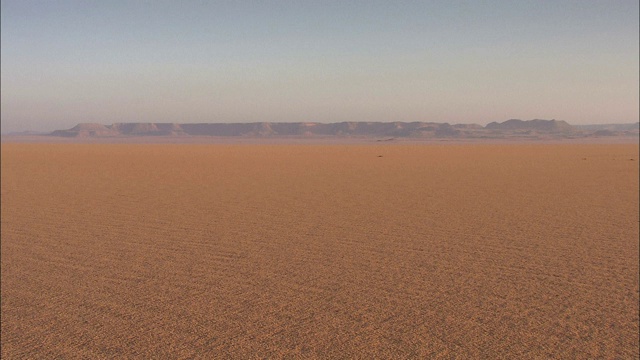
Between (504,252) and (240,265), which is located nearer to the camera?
(240,265)

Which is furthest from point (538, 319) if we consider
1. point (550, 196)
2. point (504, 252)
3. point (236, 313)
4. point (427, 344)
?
point (550, 196)

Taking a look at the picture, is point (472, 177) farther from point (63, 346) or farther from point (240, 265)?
point (63, 346)

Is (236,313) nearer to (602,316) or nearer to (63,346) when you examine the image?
(63,346)

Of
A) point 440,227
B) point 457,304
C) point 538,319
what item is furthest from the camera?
point 440,227

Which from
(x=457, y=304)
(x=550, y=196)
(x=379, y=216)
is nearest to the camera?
(x=457, y=304)

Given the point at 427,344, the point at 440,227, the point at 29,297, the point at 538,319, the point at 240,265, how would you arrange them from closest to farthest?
the point at 427,344 → the point at 538,319 → the point at 29,297 → the point at 240,265 → the point at 440,227

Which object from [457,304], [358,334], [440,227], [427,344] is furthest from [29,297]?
[440,227]
